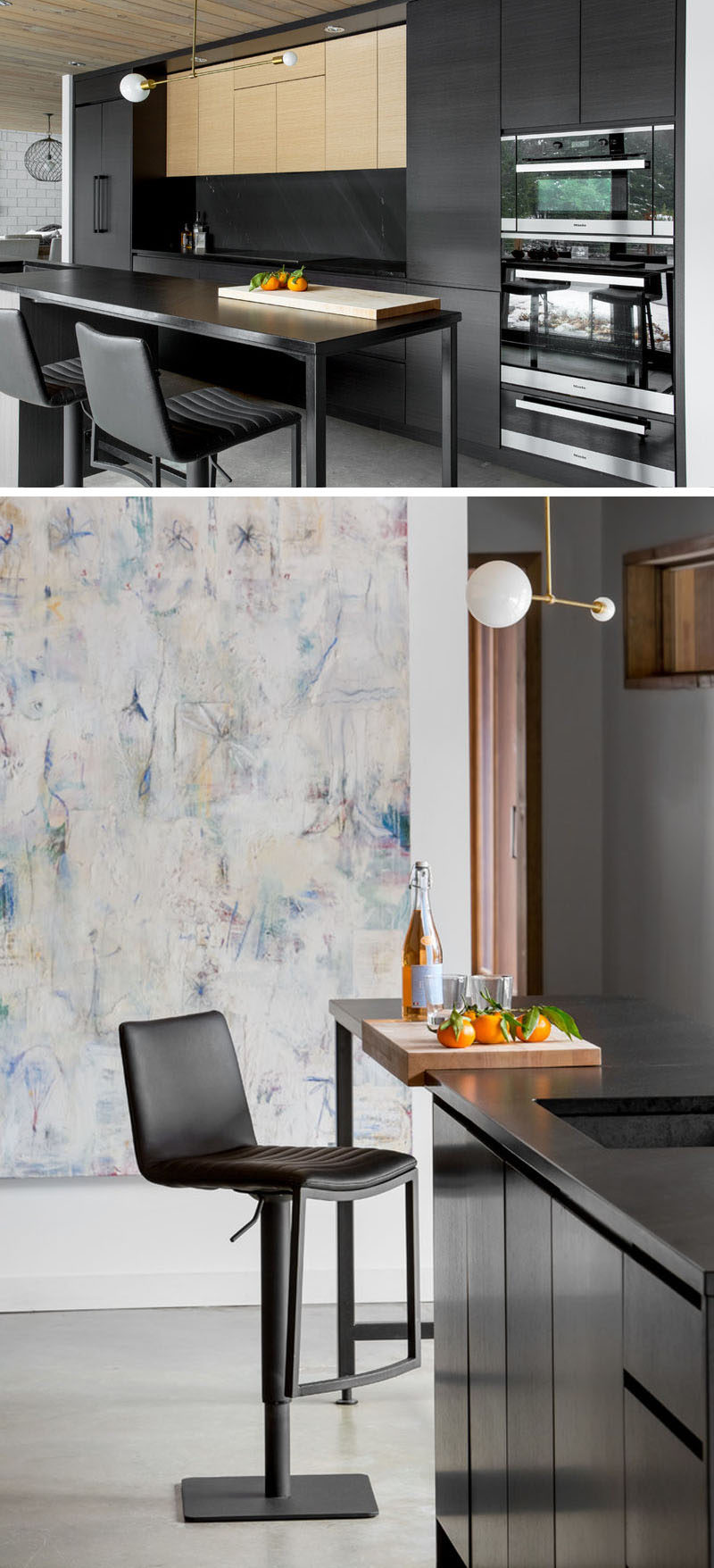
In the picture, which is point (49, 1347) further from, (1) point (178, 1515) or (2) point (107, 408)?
(2) point (107, 408)

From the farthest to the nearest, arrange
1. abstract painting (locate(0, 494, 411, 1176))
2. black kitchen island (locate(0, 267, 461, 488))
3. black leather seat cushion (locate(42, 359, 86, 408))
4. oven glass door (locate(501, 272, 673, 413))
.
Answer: abstract painting (locate(0, 494, 411, 1176))
black leather seat cushion (locate(42, 359, 86, 408))
oven glass door (locate(501, 272, 673, 413))
black kitchen island (locate(0, 267, 461, 488))

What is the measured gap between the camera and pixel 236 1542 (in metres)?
2.66

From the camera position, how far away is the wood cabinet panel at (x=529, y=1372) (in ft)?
5.76

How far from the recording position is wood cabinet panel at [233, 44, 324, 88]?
93.6 inches

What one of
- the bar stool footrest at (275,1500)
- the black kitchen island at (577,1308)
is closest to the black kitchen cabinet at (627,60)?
the black kitchen island at (577,1308)

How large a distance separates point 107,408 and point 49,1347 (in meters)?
2.15

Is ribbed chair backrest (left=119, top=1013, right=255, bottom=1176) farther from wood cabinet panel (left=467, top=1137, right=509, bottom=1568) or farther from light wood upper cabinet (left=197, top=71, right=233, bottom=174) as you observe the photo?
light wood upper cabinet (left=197, top=71, right=233, bottom=174)

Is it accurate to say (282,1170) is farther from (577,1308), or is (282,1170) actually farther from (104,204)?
(104,204)

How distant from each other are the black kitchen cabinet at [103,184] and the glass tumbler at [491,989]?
4.30ft

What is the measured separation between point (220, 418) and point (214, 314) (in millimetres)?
172

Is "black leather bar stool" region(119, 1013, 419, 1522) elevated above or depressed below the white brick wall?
below

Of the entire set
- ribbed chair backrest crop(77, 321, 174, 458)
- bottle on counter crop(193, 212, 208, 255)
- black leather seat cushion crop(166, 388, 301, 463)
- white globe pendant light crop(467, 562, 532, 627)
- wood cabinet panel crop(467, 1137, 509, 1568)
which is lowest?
wood cabinet panel crop(467, 1137, 509, 1568)

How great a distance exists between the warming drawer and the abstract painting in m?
1.08

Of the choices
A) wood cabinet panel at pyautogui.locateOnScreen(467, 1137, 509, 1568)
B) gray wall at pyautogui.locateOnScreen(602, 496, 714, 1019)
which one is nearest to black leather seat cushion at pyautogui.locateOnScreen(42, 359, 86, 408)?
wood cabinet panel at pyautogui.locateOnScreen(467, 1137, 509, 1568)
